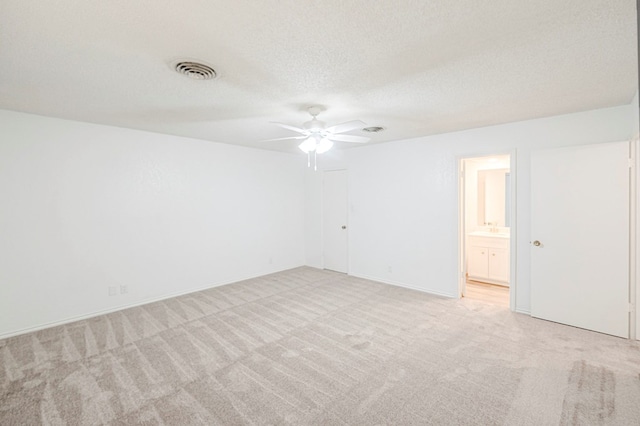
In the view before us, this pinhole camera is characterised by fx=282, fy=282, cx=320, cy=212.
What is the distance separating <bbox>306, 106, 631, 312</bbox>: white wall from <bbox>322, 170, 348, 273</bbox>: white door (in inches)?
10.3

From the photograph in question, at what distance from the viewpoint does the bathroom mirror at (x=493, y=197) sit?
5465 mm

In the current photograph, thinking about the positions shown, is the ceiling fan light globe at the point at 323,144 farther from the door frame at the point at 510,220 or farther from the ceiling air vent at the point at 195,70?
the door frame at the point at 510,220

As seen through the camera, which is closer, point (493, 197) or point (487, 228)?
point (493, 197)

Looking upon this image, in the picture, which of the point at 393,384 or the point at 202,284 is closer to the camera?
the point at 393,384

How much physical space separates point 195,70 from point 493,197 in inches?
222

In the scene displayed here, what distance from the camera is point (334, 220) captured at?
6039 mm

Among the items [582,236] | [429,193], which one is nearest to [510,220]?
[582,236]

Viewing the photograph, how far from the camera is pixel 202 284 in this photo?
4.83m

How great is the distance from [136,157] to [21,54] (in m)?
2.27

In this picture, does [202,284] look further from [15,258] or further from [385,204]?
[385,204]

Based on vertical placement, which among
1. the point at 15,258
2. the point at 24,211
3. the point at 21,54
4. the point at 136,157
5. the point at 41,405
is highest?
the point at 21,54

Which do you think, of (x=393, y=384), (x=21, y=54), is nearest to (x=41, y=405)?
(x=21, y=54)

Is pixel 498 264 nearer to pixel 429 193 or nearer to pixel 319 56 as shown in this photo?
pixel 429 193

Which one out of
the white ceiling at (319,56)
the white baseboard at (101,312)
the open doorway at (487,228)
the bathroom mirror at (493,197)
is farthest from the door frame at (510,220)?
the white baseboard at (101,312)
